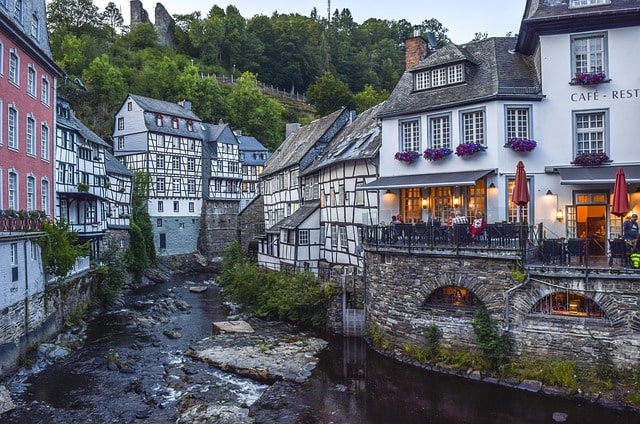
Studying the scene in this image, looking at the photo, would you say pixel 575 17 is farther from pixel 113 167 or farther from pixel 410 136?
pixel 113 167

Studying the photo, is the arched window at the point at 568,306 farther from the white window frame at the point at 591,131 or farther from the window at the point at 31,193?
the window at the point at 31,193

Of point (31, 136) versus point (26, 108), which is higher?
point (26, 108)

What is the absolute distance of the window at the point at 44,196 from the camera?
24672 millimetres

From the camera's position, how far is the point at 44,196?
2517 cm

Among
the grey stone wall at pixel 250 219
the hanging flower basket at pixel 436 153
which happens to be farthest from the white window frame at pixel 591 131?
the grey stone wall at pixel 250 219

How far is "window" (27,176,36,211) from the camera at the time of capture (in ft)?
76.1

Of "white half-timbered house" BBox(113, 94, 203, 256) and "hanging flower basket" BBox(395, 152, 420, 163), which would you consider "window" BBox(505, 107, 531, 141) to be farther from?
"white half-timbered house" BBox(113, 94, 203, 256)

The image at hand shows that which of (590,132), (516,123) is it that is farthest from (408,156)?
(590,132)

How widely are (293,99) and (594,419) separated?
76.8 meters

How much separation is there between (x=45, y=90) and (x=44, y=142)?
2.62m

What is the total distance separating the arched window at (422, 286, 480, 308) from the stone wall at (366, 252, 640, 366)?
0.20 meters

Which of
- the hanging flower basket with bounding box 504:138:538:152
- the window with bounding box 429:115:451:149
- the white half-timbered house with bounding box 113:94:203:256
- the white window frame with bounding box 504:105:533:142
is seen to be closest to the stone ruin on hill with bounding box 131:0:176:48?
the white half-timbered house with bounding box 113:94:203:256

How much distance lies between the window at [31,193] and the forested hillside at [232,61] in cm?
3108

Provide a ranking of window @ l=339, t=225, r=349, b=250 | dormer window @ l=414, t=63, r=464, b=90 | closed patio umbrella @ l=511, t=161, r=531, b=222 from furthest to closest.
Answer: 1. window @ l=339, t=225, r=349, b=250
2. dormer window @ l=414, t=63, r=464, b=90
3. closed patio umbrella @ l=511, t=161, r=531, b=222
